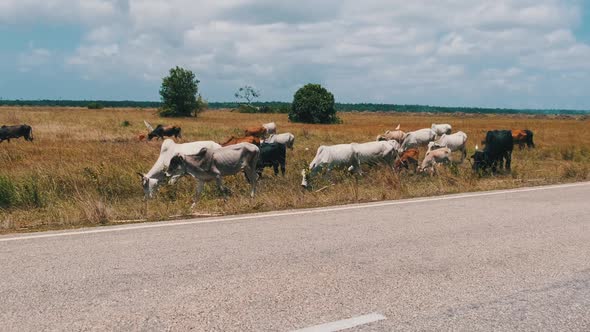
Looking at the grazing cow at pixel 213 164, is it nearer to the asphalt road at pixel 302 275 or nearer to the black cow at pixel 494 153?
the asphalt road at pixel 302 275

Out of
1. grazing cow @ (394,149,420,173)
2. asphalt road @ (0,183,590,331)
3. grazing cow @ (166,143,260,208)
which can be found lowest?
grazing cow @ (394,149,420,173)

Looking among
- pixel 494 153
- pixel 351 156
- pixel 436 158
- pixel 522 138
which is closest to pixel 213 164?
pixel 351 156

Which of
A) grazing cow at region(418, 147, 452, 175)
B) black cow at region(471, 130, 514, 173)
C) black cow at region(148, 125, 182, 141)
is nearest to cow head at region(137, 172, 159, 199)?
grazing cow at region(418, 147, 452, 175)

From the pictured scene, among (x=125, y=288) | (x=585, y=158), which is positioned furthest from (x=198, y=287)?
(x=585, y=158)

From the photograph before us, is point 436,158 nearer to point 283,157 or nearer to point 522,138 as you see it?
point 283,157

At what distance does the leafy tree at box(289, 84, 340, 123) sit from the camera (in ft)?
254

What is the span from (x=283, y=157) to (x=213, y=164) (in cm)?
533

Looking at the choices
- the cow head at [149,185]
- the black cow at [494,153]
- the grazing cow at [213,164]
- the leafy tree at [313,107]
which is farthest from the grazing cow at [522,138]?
the leafy tree at [313,107]

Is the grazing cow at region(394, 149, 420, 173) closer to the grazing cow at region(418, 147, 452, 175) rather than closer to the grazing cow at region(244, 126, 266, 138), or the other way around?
the grazing cow at region(418, 147, 452, 175)

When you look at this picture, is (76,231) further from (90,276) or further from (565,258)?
(565,258)

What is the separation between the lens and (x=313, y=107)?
77.2 m

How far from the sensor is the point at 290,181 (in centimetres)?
1427

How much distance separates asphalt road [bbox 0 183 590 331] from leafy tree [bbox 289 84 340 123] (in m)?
69.4

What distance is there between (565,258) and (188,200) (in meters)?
7.51
